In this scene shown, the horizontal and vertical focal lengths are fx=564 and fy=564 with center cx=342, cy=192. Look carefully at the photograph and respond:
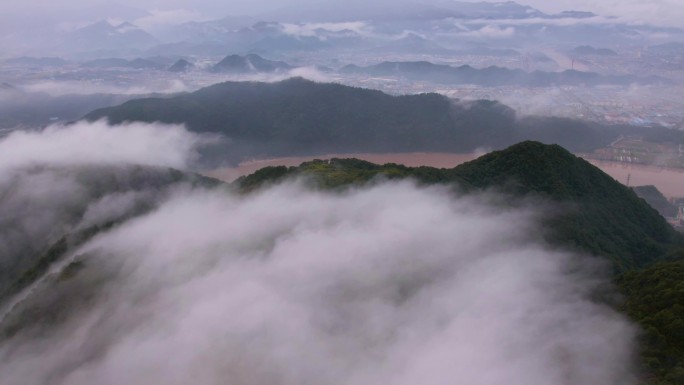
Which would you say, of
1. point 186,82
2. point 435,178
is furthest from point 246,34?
point 435,178

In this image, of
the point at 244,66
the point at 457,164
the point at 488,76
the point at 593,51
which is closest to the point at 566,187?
the point at 457,164

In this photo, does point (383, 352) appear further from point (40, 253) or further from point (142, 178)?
point (142, 178)

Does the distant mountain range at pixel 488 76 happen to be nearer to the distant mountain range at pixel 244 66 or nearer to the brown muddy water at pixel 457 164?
the distant mountain range at pixel 244 66

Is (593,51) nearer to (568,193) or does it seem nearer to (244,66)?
(244,66)

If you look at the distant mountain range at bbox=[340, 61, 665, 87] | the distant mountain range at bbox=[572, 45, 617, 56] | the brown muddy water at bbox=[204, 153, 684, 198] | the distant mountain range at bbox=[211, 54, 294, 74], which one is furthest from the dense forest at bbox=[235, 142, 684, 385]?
the distant mountain range at bbox=[572, 45, 617, 56]

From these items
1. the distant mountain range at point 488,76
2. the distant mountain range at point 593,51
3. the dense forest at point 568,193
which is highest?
the distant mountain range at point 593,51

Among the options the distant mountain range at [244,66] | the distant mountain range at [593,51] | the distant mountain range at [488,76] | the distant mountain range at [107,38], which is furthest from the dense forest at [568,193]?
the distant mountain range at [107,38]
